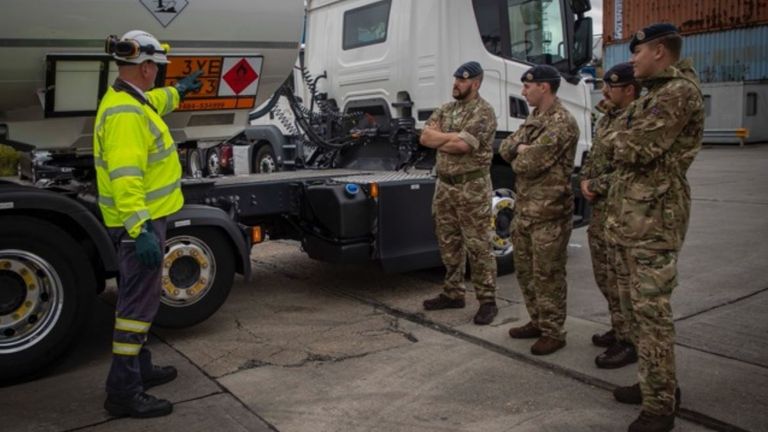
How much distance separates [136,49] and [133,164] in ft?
1.92

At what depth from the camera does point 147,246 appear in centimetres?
342

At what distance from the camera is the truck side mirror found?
267 inches

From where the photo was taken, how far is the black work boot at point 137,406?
361 cm

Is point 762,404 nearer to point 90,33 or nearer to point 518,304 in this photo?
point 518,304

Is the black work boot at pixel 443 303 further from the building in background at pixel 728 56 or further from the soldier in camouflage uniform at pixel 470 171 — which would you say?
the building in background at pixel 728 56

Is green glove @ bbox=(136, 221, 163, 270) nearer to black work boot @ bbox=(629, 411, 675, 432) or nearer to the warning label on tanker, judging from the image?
the warning label on tanker

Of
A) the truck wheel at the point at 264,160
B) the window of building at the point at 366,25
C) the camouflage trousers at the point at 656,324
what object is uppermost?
the window of building at the point at 366,25

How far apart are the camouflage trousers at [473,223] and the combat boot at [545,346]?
0.79 m

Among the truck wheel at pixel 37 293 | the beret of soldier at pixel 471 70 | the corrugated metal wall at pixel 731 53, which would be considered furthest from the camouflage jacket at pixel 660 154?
the corrugated metal wall at pixel 731 53

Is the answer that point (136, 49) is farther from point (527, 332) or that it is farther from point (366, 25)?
point (366, 25)

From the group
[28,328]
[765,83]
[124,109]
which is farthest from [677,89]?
[765,83]

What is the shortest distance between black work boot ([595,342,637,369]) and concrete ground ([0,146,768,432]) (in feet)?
0.19

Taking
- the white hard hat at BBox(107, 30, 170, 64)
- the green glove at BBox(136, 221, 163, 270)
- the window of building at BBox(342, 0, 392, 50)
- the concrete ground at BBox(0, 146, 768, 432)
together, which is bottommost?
the concrete ground at BBox(0, 146, 768, 432)

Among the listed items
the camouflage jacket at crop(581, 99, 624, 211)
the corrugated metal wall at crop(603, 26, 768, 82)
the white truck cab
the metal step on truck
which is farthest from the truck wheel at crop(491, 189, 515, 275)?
the corrugated metal wall at crop(603, 26, 768, 82)
